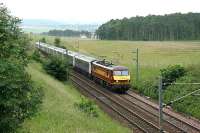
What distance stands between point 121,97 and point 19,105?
3245cm

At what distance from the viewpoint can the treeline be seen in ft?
546

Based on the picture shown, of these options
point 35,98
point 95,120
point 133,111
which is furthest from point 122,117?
point 35,98

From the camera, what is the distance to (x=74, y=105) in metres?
36.5

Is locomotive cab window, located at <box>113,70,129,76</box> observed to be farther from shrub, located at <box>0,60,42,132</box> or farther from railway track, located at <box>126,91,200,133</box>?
shrub, located at <box>0,60,42,132</box>

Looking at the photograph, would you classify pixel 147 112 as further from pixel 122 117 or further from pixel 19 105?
pixel 19 105

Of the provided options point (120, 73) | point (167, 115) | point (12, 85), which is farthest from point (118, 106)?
point (12, 85)

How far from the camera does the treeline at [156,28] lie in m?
166

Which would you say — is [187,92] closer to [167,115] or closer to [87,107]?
[167,115]

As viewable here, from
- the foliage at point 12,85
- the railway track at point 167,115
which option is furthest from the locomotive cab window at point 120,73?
the foliage at point 12,85

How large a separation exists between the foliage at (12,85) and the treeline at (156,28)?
5939 inches

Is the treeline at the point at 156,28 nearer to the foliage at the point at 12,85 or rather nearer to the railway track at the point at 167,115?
the railway track at the point at 167,115

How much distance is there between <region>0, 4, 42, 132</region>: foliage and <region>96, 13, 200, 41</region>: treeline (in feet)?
495

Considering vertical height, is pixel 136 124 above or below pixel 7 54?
below

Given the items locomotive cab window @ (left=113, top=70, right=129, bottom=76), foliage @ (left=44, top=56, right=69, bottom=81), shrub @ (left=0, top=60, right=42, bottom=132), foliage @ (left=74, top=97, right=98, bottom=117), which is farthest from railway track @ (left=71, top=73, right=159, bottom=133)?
shrub @ (left=0, top=60, right=42, bottom=132)
